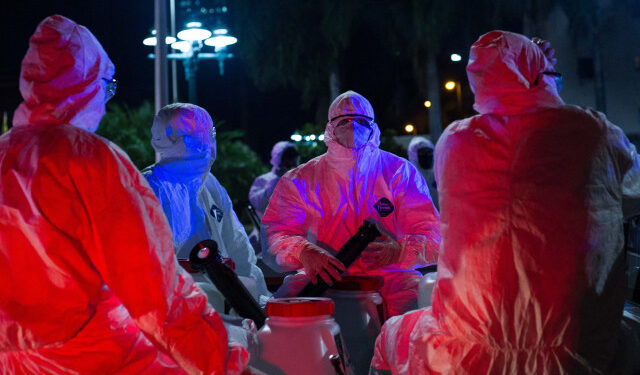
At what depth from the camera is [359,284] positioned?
3.19 meters

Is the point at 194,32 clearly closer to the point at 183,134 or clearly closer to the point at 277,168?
the point at 277,168

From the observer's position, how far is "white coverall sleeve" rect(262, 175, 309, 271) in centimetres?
377

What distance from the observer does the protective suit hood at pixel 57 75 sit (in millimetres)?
2145

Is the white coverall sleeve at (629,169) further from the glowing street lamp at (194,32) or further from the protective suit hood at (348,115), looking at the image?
the glowing street lamp at (194,32)

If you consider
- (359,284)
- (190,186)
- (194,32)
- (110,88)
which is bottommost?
(359,284)

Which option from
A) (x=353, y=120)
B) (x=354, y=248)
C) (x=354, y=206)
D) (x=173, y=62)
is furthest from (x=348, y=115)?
(x=173, y=62)

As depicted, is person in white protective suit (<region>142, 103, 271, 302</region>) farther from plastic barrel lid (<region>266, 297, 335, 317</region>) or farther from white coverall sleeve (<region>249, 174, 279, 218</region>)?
white coverall sleeve (<region>249, 174, 279, 218</region>)

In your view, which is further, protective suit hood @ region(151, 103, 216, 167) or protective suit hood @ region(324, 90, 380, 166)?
protective suit hood @ region(151, 103, 216, 167)

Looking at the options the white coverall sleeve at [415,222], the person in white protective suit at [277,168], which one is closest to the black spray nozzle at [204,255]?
the white coverall sleeve at [415,222]

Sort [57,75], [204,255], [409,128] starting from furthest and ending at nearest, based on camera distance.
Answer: [409,128] < [204,255] < [57,75]

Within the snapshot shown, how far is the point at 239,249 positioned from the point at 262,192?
4.98 metres

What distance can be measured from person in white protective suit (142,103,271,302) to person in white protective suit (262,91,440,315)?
264 mm

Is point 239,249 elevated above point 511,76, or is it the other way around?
point 511,76

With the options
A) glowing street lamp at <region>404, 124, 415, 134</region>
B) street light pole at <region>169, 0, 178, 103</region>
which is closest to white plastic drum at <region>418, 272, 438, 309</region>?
street light pole at <region>169, 0, 178, 103</region>
